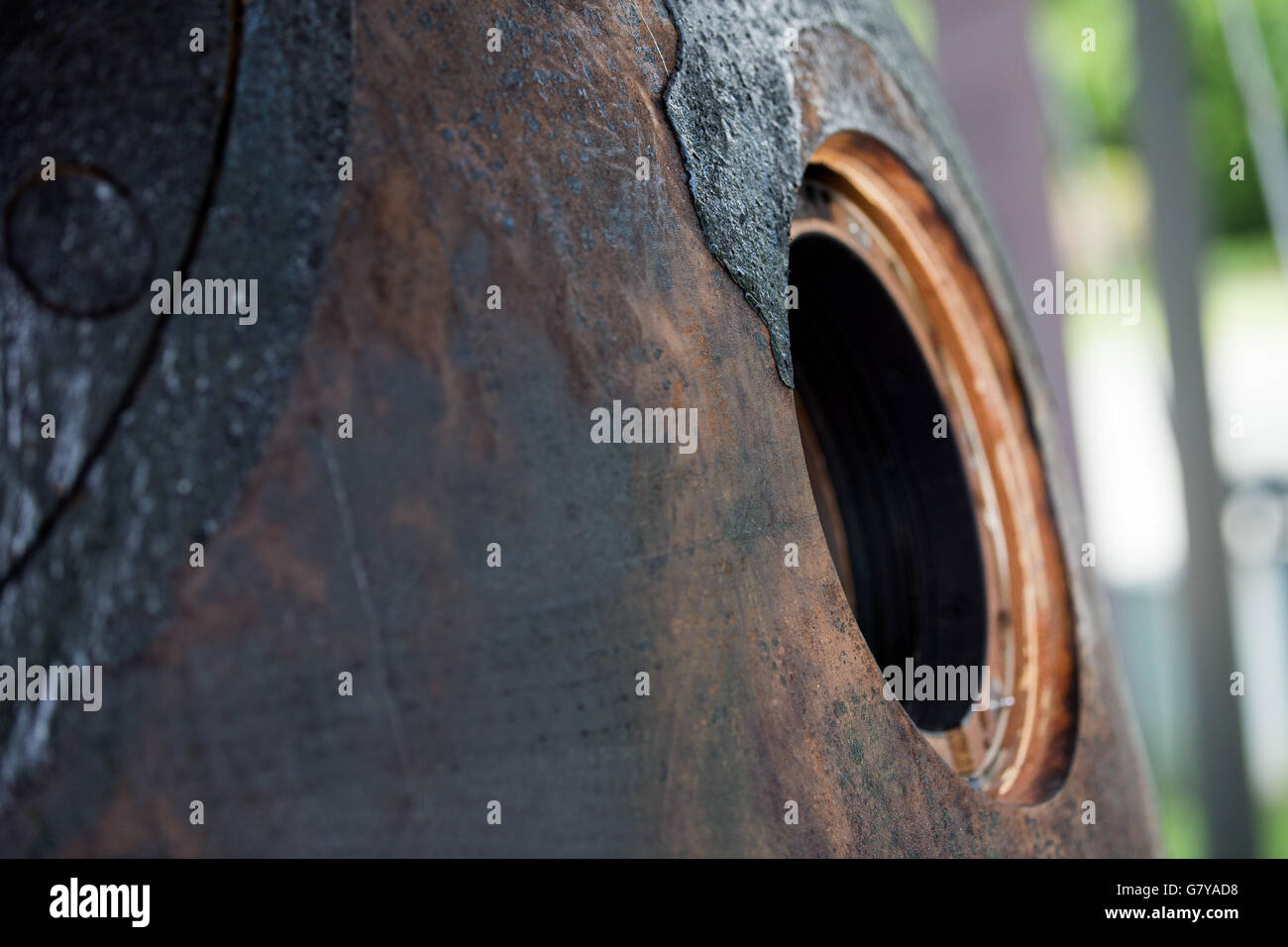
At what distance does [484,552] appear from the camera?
0.99 metres

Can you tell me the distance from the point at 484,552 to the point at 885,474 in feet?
3.97

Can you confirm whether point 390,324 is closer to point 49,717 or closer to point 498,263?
point 498,263

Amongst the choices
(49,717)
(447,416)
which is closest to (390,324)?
(447,416)

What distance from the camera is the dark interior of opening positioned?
1.96 meters

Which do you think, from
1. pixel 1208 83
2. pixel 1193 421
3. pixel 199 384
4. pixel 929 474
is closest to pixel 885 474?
pixel 929 474

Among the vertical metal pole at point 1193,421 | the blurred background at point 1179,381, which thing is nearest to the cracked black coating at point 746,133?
the blurred background at point 1179,381

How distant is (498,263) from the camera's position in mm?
1058

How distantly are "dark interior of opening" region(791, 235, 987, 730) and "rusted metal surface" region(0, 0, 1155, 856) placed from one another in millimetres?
667

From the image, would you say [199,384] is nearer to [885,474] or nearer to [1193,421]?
[885,474]

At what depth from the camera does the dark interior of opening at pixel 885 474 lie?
1.96 m

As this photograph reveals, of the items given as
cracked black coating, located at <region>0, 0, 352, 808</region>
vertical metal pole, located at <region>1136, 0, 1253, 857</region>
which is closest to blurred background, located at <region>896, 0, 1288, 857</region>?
vertical metal pole, located at <region>1136, 0, 1253, 857</region>

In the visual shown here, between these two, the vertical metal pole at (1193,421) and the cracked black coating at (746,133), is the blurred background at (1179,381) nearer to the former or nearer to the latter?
the vertical metal pole at (1193,421)

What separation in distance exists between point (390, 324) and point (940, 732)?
3.84 feet

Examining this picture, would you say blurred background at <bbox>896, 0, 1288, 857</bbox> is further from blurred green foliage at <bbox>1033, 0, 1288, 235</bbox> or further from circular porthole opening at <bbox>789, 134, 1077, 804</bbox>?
blurred green foliage at <bbox>1033, 0, 1288, 235</bbox>
